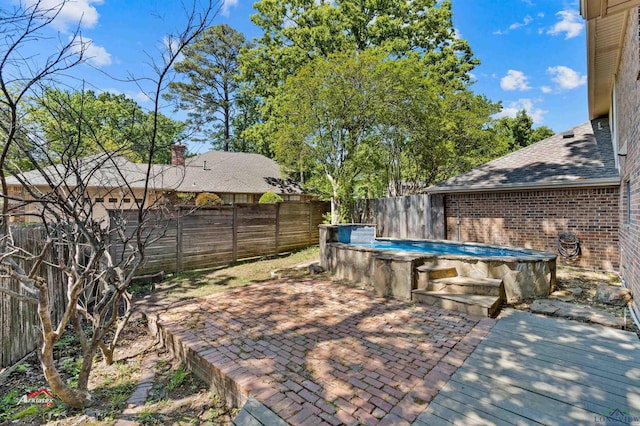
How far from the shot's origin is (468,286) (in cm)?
508

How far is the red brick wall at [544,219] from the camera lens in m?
7.27

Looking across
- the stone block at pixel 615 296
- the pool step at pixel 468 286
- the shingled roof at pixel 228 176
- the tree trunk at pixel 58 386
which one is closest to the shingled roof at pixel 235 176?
the shingled roof at pixel 228 176

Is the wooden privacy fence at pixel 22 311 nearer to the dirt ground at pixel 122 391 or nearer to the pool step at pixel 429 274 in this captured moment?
the dirt ground at pixel 122 391

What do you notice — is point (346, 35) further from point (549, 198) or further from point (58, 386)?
point (58, 386)

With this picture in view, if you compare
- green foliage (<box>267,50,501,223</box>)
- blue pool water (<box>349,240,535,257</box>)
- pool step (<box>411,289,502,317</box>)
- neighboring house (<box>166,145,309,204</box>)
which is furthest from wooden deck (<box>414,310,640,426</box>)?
neighboring house (<box>166,145,309,204</box>)

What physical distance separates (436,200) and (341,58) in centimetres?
624

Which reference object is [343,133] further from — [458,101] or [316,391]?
[316,391]

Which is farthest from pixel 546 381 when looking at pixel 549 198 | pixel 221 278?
pixel 549 198

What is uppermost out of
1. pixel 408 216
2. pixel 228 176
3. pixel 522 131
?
pixel 522 131

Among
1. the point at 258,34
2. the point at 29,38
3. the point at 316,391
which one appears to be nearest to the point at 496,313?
the point at 316,391

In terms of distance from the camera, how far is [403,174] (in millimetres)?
17828

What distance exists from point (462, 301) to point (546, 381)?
6.34ft

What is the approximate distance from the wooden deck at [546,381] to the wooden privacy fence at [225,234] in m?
5.50

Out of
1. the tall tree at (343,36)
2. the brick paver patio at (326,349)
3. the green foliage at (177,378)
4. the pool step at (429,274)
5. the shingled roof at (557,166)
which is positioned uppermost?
the tall tree at (343,36)
